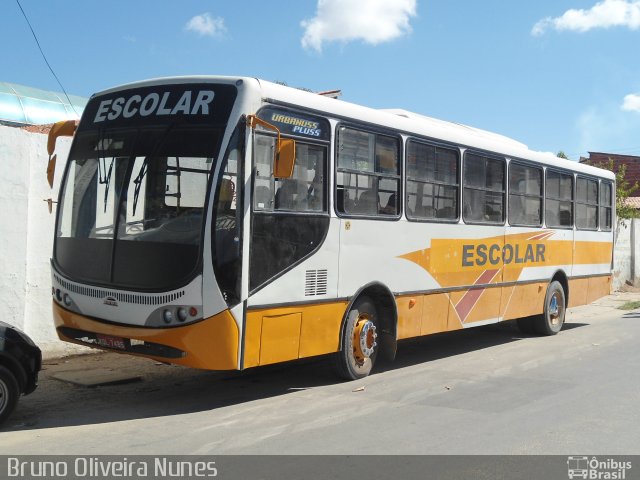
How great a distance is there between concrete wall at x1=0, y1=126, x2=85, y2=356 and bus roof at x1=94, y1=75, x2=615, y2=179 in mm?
2288

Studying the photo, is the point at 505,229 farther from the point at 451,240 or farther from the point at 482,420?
the point at 482,420

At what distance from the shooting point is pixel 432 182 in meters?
9.30

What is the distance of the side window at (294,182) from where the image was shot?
6730 mm

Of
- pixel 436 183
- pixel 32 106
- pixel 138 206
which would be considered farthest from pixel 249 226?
pixel 32 106

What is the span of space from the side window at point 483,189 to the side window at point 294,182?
3218mm

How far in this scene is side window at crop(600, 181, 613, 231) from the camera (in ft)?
47.7

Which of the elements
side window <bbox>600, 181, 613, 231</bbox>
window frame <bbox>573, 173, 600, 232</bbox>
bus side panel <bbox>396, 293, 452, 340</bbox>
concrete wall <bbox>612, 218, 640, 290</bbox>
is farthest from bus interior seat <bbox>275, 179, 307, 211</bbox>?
concrete wall <bbox>612, 218, 640, 290</bbox>

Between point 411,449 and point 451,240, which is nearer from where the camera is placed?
point 411,449

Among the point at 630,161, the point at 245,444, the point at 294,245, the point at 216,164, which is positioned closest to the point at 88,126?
the point at 216,164

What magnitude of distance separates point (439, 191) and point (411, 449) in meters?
4.63

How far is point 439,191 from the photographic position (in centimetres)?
945

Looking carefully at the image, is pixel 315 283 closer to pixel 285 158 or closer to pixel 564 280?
pixel 285 158

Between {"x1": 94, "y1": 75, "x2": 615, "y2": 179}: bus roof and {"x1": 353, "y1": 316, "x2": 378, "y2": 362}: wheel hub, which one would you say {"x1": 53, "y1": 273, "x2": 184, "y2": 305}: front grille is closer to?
{"x1": 94, "y1": 75, "x2": 615, "y2": 179}: bus roof
